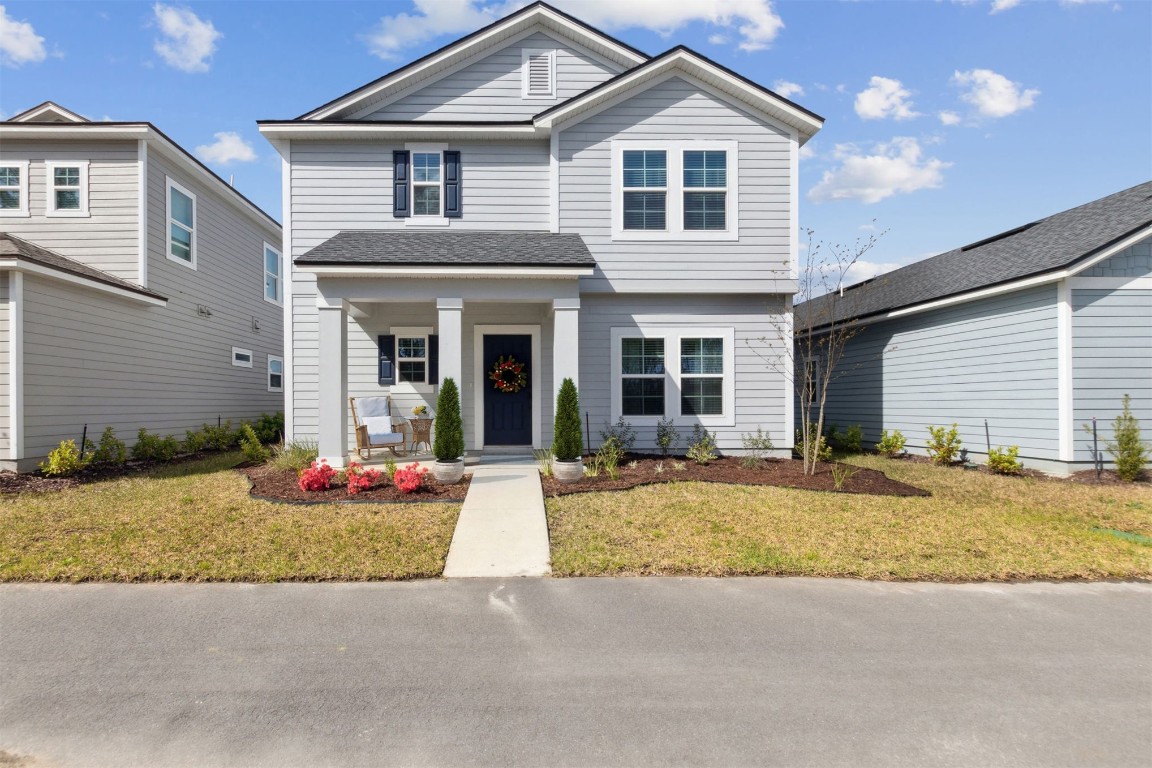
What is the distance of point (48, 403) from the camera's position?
9.71m

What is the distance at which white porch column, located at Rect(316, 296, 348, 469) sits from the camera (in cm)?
941

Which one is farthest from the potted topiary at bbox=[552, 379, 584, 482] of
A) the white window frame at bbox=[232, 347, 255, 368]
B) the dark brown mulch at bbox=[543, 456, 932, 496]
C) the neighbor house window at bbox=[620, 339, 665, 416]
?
the white window frame at bbox=[232, 347, 255, 368]

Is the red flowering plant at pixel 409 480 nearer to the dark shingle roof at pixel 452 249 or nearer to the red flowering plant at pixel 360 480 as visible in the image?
the red flowering plant at pixel 360 480

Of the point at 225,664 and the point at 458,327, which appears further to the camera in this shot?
the point at 458,327

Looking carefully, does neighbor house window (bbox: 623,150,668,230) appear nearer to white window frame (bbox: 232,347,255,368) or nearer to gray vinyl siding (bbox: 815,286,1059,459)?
gray vinyl siding (bbox: 815,286,1059,459)

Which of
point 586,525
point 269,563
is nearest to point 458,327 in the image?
point 586,525

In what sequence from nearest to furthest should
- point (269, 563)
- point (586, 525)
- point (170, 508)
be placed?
point (269, 563) < point (586, 525) < point (170, 508)

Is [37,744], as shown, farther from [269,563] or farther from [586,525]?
[586,525]

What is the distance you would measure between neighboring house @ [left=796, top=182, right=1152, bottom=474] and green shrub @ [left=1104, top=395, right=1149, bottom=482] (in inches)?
10.4

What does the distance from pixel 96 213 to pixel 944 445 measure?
17.4 metres

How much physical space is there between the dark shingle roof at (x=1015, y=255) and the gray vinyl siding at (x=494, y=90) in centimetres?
663

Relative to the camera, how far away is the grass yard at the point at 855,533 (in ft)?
17.3

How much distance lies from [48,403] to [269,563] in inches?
300

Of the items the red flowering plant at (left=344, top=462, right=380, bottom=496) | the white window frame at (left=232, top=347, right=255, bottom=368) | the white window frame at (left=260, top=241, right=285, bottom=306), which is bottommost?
the red flowering plant at (left=344, top=462, right=380, bottom=496)
